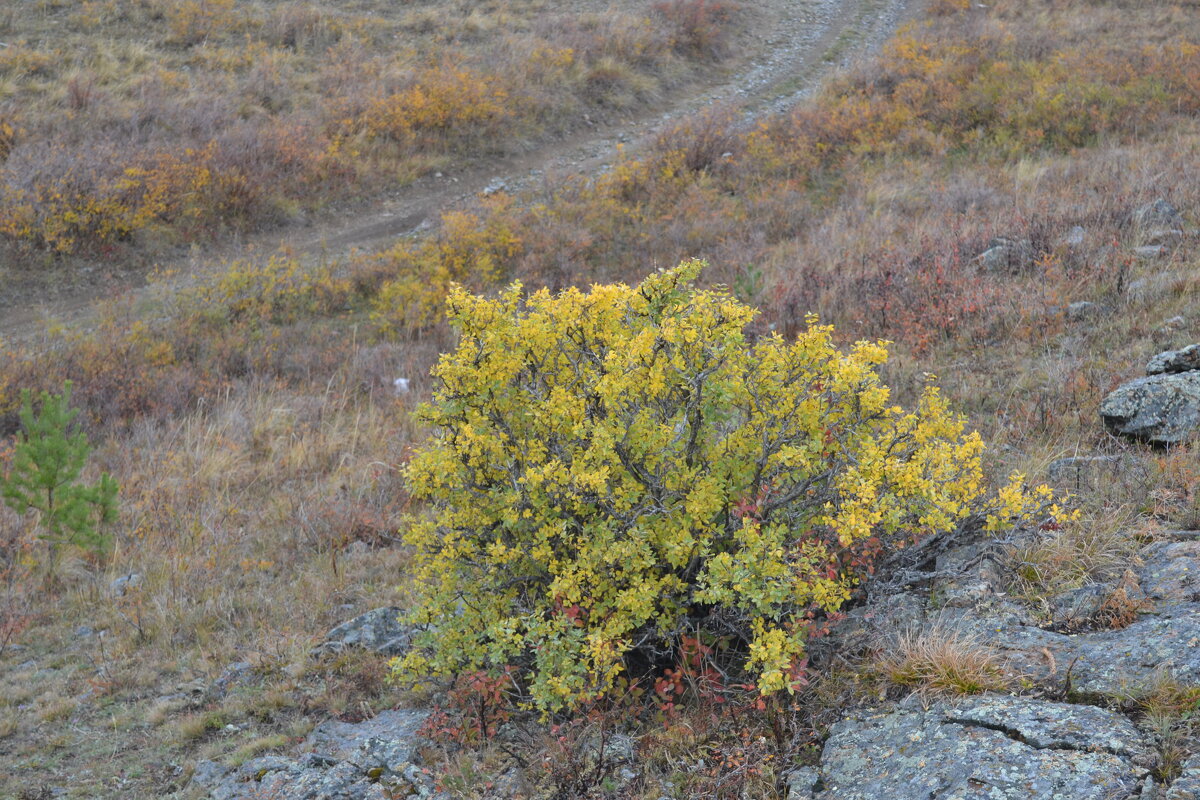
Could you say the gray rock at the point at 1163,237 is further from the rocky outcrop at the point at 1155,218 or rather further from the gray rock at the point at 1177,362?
the gray rock at the point at 1177,362

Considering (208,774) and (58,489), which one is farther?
(58,489)

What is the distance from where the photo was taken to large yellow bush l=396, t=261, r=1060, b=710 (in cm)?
366

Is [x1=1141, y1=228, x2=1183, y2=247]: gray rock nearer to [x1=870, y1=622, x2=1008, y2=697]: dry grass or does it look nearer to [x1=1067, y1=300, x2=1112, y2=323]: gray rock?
[x1=1067, y1=300, x2=1112, y2=323]: gray rock

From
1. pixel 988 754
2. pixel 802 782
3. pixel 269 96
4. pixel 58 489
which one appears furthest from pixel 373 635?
pixel 269 96

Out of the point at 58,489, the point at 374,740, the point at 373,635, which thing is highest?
the point at 58,489

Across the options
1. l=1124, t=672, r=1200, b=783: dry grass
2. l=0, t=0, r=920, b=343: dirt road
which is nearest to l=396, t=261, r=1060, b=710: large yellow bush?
l=1124, t=672, r=1200, b=783: dry grass

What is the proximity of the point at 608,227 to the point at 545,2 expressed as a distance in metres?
12.7

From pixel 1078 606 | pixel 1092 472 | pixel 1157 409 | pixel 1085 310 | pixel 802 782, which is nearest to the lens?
pixel 802 782

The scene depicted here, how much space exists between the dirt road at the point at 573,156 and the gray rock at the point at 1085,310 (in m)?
9.75

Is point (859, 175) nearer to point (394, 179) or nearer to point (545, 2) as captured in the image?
point (394, 179)

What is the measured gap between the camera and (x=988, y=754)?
9.93 feet

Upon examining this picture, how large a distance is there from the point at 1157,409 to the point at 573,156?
43.3 feet

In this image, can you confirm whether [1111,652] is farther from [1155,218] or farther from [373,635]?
[1155,218]

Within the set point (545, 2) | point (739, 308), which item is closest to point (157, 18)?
point (545, 2)
